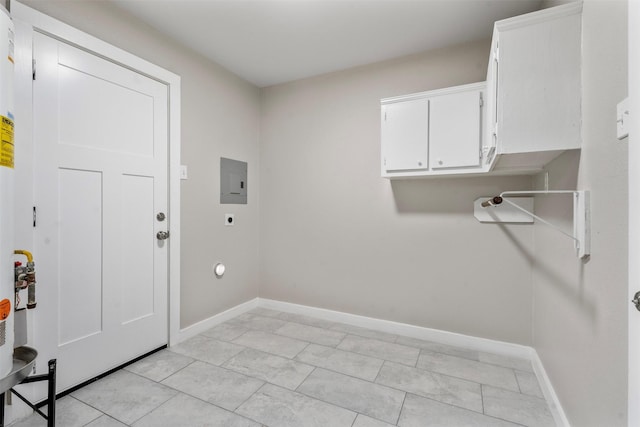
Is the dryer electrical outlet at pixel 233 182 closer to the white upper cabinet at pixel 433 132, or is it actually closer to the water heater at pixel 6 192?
the white upper cabinet at pixel 433 132

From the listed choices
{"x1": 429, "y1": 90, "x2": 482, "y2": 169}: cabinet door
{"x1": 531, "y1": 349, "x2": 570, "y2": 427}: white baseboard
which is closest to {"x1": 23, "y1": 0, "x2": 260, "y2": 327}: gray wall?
{"x1": 429, "y1": 90, "x2": 482, "y2": 169}: cabinet door

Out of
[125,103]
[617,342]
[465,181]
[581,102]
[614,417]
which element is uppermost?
[125,103]

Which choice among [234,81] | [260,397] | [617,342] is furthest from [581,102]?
[234,81]

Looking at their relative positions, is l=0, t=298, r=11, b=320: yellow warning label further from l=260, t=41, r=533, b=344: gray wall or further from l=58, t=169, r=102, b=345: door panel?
l=260, t=41, r=533, b=344: gray wall

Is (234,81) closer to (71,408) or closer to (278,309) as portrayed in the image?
(278,309)

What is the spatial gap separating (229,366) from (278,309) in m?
1.26

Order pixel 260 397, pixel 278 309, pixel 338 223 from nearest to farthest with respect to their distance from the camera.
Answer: pixel 260 397 < pixel 338 223 < pixel 278 309

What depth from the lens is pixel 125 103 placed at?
2.17 meters

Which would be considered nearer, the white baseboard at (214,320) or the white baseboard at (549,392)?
the white baseboard at (549,392)

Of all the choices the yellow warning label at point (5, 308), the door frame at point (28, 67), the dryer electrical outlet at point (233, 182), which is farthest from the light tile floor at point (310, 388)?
the dryer electrical outlet at point (233, 182)

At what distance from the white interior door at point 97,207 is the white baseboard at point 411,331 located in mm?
1350

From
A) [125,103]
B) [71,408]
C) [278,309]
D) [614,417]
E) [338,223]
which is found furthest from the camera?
[278,309]

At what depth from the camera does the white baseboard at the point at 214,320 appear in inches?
104

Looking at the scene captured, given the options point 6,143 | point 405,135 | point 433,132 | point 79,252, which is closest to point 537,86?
point 433,132
